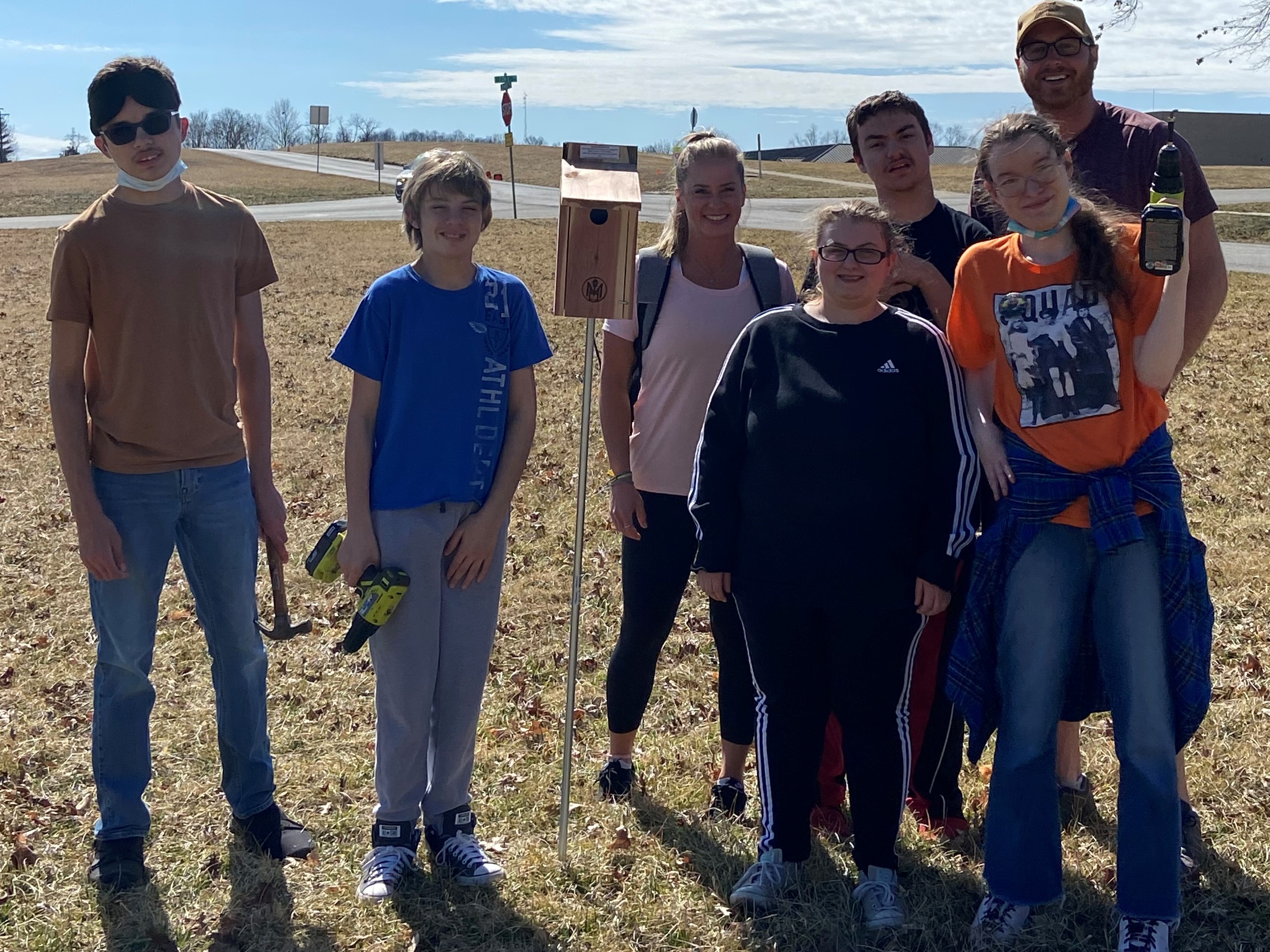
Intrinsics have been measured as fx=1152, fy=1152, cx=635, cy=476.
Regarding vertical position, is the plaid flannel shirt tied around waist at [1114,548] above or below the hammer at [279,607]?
above

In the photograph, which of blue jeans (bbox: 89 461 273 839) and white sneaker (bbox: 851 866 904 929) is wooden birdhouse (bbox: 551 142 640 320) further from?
white sneaker (bbox: 851 866 904 929)

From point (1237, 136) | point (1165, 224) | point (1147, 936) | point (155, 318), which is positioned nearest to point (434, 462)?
point (155, 318)

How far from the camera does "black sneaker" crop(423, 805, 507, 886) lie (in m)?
3.41

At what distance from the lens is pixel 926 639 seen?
352cm

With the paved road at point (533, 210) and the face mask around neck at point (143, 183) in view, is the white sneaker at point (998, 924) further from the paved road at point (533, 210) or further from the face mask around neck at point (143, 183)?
the paved road at point (533, 210)

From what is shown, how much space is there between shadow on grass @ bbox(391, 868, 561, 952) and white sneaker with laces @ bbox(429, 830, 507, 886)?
29mm

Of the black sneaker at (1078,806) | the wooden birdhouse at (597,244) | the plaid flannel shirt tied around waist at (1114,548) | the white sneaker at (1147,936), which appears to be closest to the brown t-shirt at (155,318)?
the wooden birdhouse at (597,244)

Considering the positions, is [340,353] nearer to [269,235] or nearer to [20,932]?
[20,932]

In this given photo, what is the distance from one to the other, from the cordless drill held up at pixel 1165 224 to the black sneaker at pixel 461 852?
2433 millimetres

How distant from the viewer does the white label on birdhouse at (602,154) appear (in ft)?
11.2

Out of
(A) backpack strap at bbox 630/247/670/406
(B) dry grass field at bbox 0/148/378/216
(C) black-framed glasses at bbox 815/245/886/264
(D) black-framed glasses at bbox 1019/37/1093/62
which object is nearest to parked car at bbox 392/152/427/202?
(A) backpack strap at bbox 630/247/670/406

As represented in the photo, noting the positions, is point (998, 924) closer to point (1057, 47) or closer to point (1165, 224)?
point (1165, 224)

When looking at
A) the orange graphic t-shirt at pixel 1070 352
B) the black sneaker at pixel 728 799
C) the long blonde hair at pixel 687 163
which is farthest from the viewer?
the black sneaker at pixel 728 799

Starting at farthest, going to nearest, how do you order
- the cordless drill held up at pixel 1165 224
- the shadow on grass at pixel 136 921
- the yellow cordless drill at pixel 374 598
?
1. the shadow on grass at pixel 136 921
2. the yellow cordless drill at pixel 374 598
3. the cordless drill held up at pixel 1165 224
